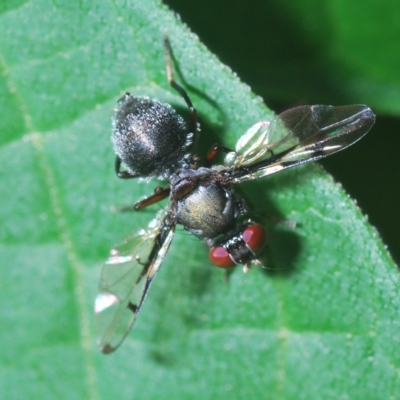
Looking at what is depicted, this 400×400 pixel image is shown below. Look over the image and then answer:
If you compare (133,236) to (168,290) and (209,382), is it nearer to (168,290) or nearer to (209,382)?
(168,290)

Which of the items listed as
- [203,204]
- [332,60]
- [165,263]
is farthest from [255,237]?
[332,60]

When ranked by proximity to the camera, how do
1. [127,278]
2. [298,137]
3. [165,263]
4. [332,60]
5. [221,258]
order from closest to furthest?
[298,137], [221,258], [127,278], [165,263], [332,60]

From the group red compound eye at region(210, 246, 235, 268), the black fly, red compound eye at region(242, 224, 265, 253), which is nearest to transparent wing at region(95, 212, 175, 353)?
the black fly

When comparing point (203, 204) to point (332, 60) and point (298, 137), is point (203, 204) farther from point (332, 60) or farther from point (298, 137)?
point (332, 60)

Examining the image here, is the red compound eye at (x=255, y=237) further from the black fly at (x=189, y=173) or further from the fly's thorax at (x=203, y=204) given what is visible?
the fly's thorax at (x=203, y=204)

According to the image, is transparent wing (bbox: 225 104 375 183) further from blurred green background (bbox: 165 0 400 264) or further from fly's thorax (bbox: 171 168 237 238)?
blurred green background (bbox: 165 0 400 264)

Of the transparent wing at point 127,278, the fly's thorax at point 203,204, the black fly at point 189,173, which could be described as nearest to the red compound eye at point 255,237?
the black fly at point 189,173

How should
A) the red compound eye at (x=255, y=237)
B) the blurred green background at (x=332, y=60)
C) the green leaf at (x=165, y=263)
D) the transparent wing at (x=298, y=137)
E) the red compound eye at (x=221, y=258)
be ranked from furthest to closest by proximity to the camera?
the blurred green background at (x=332, y=60)
the red compound eye at (x=221, y=258)
the red compound eye at (x=255, y=237)
the transparent wing at (x=298, y=137)
the green leaf at (x=165, y=263)

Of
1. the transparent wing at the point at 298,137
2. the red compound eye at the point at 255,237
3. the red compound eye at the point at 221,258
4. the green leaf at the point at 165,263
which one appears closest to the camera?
the green leaf at the point at 165,263
